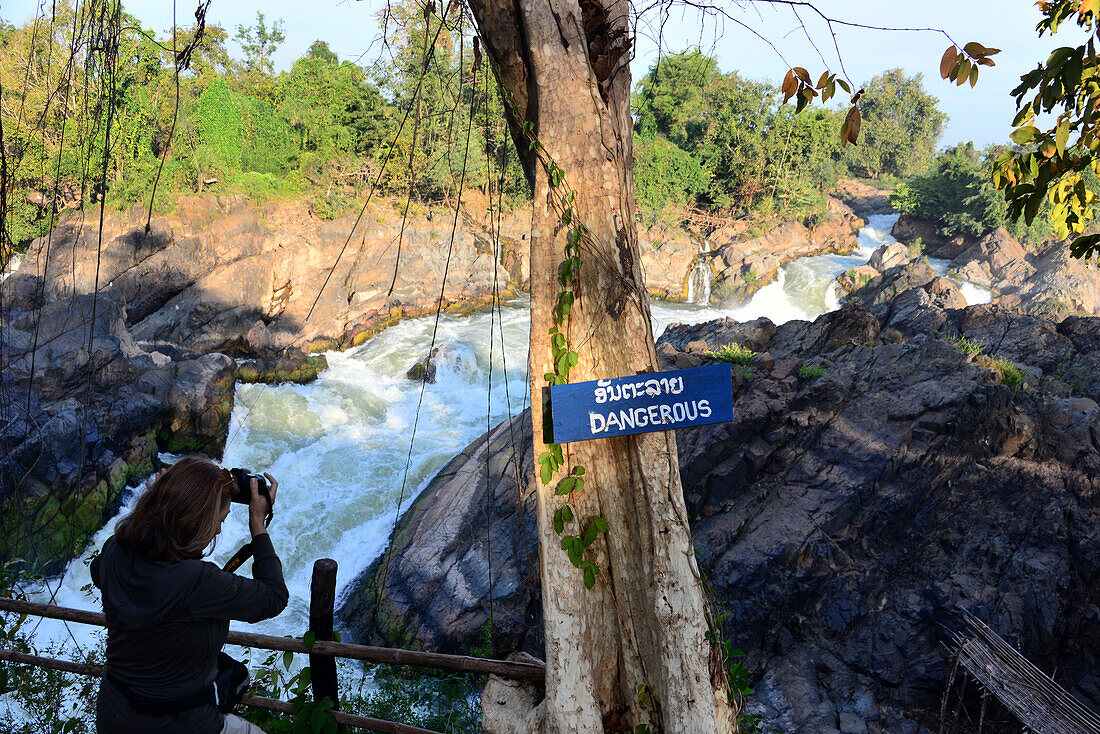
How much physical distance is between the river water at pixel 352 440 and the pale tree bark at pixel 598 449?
2.51 meters

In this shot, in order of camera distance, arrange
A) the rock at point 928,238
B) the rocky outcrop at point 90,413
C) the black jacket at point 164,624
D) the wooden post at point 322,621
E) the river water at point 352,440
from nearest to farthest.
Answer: the black jacket at point 164,624 → the wooden post at point 322,621 → the rocky outcrop at point 90,413 → the river water at point 352,440 → the rock at point 928,238

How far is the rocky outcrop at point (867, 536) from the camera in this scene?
5.26 m

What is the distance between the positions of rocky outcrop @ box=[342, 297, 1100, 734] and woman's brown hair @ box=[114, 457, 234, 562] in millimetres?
3393

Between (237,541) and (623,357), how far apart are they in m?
7.89

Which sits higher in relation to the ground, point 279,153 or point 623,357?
point 279,153

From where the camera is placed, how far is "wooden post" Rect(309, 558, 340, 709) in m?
2.74

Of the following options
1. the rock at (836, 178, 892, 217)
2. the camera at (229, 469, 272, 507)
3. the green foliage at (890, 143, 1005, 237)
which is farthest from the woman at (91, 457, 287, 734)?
the rock at (836, 178, 892, 217)

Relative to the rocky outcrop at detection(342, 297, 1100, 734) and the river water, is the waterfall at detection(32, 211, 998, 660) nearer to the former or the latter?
the river water

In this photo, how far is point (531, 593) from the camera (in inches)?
233

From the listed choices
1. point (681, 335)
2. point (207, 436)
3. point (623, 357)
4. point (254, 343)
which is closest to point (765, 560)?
point (623, 357)

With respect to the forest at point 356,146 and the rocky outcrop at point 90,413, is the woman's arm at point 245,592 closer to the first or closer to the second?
the rocky outcrop at point 90,413

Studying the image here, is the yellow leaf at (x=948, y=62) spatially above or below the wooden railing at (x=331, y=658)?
above

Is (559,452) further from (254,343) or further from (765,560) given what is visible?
(254,343)

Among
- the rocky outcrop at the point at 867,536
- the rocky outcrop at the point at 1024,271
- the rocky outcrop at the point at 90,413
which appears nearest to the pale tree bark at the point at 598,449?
the rocky outcrop at the point at 867,536
